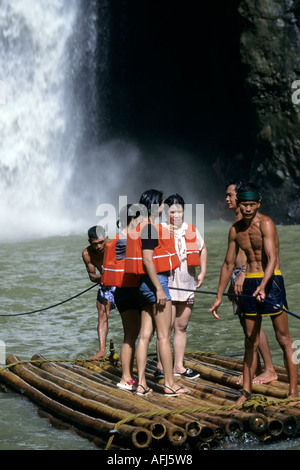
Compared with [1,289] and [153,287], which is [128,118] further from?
[153,287]

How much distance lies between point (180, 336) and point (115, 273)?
1.06 m

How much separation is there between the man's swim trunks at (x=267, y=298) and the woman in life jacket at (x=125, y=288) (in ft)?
3.29

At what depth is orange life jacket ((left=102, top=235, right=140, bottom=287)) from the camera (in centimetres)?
638

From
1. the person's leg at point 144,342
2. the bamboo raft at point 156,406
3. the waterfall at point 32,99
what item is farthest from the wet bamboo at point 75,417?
the waterfall at point 32,99

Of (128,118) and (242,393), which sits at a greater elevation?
(128,118)

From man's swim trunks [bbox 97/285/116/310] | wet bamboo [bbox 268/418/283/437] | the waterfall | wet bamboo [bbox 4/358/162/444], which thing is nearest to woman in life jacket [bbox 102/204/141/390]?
wet bamboo [bbox 4/358/162/444]

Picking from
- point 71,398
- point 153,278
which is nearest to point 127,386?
point 71,398

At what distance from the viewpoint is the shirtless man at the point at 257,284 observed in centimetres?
595

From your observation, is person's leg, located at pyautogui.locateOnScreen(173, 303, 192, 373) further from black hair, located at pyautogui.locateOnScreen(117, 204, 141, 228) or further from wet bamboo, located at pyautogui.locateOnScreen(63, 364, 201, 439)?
wet bamboo, located at pyautogui.locateOnScreen(63, 364, 201, 439)

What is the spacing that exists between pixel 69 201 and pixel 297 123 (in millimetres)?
10337

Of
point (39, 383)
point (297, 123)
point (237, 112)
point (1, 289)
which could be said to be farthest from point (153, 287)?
point (237, 112)

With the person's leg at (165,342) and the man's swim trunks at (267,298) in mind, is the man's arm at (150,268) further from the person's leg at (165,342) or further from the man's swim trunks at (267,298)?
the man's swim trunks at (267,298)

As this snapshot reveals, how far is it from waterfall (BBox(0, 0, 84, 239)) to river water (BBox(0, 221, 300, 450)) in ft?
29.5
